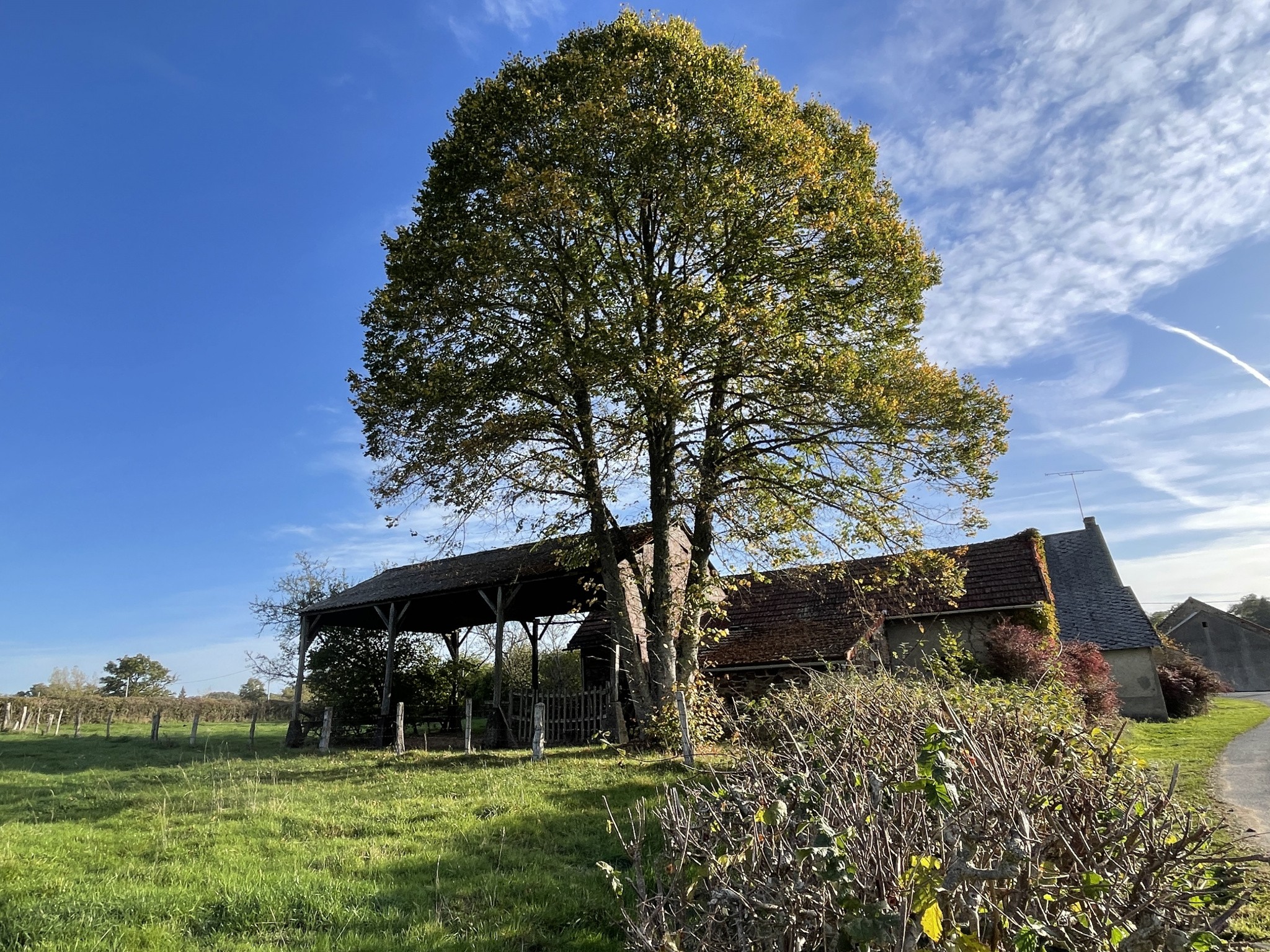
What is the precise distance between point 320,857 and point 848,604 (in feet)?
51.3

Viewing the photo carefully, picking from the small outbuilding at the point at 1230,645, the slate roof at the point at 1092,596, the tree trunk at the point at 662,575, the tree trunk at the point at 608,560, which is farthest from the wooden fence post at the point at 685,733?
the small outbuilding at the point at 1230,645

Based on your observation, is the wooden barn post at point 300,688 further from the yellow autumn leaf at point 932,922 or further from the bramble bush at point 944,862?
the yellow autumn leaf at point 932,922

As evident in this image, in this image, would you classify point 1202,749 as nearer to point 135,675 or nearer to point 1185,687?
point 1185,687

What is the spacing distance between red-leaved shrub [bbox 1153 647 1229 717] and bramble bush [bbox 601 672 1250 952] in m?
23.8

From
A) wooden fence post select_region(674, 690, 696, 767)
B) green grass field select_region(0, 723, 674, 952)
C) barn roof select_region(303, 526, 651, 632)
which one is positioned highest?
barn roof select_region(303, 526, 651, 632)

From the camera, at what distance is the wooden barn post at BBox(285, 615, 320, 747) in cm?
2002

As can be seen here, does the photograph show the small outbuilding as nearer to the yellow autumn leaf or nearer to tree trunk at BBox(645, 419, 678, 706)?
tree trunk at BBox(645, 419, 678, 706)

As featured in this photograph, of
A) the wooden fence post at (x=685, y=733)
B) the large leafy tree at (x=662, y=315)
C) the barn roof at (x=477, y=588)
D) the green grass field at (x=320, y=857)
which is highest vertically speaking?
the large leafy tree at (x=662, y=315)

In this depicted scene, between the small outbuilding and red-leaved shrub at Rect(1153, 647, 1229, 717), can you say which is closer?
red-leaved shrub at Rect(1153, 647, 1229, 717)

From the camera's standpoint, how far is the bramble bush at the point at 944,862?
2.44 meters

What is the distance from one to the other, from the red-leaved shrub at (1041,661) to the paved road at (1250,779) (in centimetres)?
267

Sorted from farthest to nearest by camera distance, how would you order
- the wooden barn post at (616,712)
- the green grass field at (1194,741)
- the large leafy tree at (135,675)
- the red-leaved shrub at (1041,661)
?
the large leafy tree at (135,675)
the red-leaved shrub at (1041,661)
the wooden barn post at (616,712)
the green grass field at (1194,741)

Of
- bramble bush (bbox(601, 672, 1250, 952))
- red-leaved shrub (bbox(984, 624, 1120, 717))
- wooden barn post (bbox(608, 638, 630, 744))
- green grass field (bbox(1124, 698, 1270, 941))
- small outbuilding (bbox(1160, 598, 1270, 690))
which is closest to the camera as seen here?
bramble bush (bbox(601, 672, 1250, 952))

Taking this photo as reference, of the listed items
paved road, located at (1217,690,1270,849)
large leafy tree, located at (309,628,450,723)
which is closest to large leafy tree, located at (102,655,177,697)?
large leafy tree, located at (309,628,450,723)
